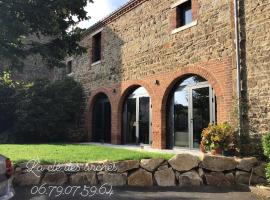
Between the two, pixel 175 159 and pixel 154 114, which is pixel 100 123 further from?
pixel 175 159

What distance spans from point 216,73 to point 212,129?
2.07 metres

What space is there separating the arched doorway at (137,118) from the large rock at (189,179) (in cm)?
539

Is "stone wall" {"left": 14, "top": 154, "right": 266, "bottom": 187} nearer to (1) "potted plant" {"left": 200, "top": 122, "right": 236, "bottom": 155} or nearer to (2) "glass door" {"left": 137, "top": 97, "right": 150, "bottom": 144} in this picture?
(1) "potted plant" {"left": 200, "top": 122, "right": 236, "bottom": 155}

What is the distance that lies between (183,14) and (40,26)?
5675mm

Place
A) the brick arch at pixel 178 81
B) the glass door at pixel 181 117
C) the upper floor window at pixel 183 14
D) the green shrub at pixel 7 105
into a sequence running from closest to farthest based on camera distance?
1. the brick arch at pixel 178 81
2. the glass door at pixel 181 117
3. the upper floor window at pixel 183 14
4. the green shrub at pixel 7 105

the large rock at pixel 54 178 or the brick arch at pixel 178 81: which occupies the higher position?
the brick arch at pixel 178 81

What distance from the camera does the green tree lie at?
8133mm

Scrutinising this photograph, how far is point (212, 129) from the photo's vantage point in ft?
31.0

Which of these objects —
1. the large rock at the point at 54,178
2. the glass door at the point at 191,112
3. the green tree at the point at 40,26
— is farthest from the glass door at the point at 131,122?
the large rock at the point at 54,178

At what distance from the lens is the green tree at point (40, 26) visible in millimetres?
8133

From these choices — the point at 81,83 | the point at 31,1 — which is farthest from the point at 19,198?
the point at 81,83

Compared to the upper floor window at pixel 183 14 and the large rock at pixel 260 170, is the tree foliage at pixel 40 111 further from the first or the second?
the large rock at pixel 260 170

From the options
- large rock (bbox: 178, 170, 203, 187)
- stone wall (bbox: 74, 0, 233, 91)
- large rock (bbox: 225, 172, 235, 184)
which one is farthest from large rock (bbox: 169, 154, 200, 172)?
stone wall (bbox: 74, 0, 233, 91)

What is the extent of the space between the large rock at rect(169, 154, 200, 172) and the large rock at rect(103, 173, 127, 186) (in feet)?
3.98
